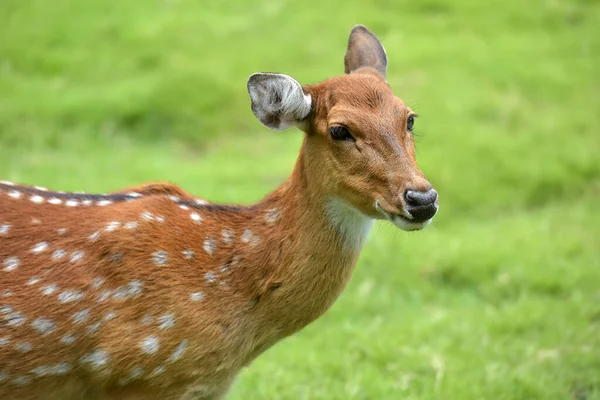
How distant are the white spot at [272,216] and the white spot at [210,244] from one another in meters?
0.31

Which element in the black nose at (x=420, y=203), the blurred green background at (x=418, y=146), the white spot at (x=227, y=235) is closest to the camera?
the black nose at (x=420, y=203)

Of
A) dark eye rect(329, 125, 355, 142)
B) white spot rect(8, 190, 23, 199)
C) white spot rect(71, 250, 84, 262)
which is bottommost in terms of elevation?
white spot rect(71, 250, 84, 262)

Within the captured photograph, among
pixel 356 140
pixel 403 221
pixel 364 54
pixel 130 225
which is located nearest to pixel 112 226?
pixel 130 225

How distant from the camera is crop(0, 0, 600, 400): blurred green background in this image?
6.94 metres

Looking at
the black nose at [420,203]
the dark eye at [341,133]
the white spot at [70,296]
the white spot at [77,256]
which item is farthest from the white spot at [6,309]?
the black nose at [420,203]

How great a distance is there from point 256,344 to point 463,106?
22.6 feet

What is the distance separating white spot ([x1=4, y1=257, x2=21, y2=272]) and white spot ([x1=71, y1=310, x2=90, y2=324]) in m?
0.41

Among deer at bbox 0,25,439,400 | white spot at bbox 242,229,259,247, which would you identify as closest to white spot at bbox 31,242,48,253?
deer at bbox 0,25,439,400

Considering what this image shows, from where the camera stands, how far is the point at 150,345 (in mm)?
4570

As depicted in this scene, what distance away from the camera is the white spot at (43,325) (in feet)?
15.0

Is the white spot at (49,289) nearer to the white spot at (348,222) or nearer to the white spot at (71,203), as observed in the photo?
the white spot at (71,203)

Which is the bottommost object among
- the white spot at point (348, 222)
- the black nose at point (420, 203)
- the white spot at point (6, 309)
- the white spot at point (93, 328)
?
the white spot at point (6, 309)

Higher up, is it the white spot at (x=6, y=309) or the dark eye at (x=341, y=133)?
the dark eye at (x=341, y=133)

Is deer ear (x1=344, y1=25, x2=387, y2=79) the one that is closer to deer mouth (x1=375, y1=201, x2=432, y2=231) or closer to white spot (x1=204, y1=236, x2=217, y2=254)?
deer mouth (x1=375, y1=201, x2=432, y2=231)
